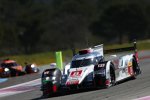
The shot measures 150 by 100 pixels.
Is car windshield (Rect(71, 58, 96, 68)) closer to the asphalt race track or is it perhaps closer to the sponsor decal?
the sponsor decal

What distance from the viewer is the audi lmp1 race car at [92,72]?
15.7 m

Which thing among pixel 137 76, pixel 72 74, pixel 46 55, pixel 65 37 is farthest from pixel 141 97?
pixel 65 37

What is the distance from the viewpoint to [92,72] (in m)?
16.0

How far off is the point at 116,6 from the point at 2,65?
66.2 metres

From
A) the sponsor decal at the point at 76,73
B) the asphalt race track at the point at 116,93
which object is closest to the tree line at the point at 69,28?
the asphalt race track at the point at 116,93

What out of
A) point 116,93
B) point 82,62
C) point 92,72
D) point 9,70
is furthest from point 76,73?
point 9,70

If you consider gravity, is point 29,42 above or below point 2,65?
above

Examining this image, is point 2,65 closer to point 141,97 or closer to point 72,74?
point 72,74

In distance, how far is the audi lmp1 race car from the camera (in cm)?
1574

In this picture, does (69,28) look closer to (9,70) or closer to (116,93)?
(9,70)

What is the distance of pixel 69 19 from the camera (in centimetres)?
9431

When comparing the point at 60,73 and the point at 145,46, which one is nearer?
the point at 60,73

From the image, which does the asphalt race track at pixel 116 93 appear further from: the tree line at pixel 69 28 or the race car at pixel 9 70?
the tree line at pixel 69 28

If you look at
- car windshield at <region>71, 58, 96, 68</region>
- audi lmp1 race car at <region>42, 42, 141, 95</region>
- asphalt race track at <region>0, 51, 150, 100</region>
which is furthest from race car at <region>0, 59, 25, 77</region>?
car windshield at <region>71, 58, 96, 68</region>
